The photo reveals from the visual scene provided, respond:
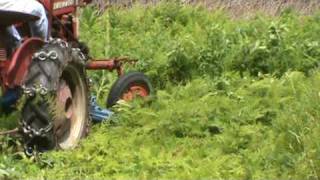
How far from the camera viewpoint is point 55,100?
Result: 248 inches

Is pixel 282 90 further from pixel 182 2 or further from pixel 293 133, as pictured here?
pixel 182 2

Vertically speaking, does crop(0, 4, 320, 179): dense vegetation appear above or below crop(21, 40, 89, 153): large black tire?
below

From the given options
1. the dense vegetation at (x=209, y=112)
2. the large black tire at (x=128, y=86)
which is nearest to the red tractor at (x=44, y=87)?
the dense vegetation at (x=209, y=112)

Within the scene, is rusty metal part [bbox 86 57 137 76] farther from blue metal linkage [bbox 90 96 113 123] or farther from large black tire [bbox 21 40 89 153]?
large black tire [bbox 21 40 89 153]

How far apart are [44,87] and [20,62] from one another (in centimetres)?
30

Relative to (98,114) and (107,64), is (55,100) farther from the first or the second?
(107,64)

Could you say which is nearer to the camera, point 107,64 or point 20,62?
point 20,62

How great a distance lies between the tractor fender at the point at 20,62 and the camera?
6.14m

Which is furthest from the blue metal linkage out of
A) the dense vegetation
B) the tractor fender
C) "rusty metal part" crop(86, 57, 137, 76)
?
the tractor fender

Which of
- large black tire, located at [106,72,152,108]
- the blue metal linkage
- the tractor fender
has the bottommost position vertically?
the blue metal linkage

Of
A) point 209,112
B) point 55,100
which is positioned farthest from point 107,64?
point 55,100

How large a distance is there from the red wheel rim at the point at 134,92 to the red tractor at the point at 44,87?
3.05 feet

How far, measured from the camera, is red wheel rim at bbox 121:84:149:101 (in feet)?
26.2

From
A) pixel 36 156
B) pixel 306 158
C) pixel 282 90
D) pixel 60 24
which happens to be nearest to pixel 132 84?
pixel 60 24
